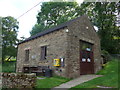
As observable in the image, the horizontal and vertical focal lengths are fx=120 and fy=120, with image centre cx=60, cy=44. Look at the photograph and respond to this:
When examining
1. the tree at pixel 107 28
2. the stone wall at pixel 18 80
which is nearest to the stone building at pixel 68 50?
the stone wall at pixel 18 80

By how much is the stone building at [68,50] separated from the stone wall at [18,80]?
3283 millimetres

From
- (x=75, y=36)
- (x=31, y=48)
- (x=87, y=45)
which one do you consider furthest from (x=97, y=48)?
(x=31, y=48)

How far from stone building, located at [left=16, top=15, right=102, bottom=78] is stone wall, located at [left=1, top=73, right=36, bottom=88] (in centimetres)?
328

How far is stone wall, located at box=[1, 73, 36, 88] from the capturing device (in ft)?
21.0

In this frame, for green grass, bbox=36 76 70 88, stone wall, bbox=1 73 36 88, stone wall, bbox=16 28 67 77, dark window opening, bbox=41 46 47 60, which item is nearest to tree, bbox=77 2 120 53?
stone wall, bbox=16 28 67 77

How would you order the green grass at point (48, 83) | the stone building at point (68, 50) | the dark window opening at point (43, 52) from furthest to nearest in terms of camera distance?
the dark window opening at point (43, 52) < the stone building at point (68, 50) < the green grass at point (48, 83)

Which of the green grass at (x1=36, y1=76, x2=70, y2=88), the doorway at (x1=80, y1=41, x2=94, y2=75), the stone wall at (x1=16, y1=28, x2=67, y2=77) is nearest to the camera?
the green grass at (x1=36, y1=76, x2=70, y2=88)

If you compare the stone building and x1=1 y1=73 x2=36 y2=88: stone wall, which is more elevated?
the stone building

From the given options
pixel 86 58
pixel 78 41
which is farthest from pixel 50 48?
pixel 86 58

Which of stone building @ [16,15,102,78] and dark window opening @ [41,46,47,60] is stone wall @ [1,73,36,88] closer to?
stone building @ [16,15,102,78]

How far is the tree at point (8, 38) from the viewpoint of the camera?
30439 mm

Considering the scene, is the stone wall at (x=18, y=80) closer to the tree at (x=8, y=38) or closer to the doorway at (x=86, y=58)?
the doorway at (x=86, y=58)

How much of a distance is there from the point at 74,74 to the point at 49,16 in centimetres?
2569

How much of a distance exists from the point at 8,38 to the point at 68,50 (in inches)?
1000
